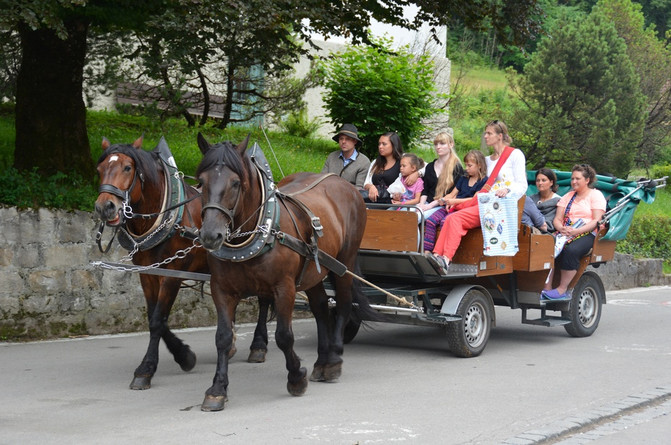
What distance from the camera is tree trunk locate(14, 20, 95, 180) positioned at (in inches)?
452

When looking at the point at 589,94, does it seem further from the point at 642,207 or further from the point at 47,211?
the point at 47,211

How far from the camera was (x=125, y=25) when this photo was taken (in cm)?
1048

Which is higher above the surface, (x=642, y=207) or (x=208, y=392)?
(x=642, y=207)

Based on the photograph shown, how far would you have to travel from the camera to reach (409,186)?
31.8 feet

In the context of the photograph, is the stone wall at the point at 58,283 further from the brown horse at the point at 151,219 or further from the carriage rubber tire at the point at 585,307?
the carriage rubber tire at the point at 585,307

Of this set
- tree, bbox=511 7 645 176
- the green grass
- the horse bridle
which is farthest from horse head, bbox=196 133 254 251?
the green grass

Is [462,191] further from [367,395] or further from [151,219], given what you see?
[151,219]

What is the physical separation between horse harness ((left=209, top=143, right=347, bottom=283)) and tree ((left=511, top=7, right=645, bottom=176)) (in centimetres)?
1726

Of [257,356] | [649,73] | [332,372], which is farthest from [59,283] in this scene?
[649,73]

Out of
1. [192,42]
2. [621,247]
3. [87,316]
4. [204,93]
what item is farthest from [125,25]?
[621,247]

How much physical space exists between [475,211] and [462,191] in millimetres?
486

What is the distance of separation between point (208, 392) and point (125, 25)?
5473 mm

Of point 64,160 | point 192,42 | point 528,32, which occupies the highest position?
point 528,32

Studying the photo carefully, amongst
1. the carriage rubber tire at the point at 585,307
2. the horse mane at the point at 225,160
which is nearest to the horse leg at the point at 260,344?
the horse mane at the point at 225,160
